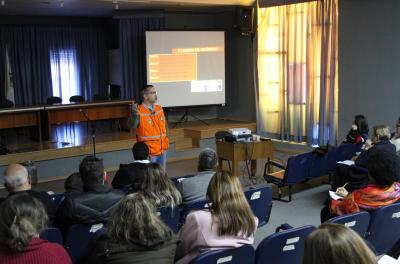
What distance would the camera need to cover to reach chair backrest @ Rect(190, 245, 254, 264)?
2581 mm

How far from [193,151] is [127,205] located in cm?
727

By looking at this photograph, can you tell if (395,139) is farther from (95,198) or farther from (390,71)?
(95,198)

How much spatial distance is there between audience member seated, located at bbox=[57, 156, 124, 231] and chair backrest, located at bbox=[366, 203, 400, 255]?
180 centimetres

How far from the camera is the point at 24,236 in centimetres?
224

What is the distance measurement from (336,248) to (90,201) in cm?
208

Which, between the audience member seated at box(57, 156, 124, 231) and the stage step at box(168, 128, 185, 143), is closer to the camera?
the audience member seated at box(57, 156, 124, 231)

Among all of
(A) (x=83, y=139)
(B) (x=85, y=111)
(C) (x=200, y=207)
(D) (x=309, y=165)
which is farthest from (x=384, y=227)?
(B) (x=85, y=111)

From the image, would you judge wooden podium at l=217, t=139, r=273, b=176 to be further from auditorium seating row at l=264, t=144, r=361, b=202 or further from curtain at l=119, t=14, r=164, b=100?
curtain at l=119, t=14, r=164, b=100

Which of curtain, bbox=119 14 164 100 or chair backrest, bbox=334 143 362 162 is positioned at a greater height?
curtain, bbox=119 14 164 100

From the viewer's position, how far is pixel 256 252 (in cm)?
292

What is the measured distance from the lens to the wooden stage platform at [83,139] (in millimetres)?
8023

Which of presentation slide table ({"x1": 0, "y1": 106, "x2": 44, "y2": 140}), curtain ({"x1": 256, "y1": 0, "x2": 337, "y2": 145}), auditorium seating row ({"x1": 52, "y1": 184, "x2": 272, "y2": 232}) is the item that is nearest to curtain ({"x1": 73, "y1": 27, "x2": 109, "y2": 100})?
presentation slide table ({"x1": 0, "y1": 106, "x2": 44, "y2": 140})

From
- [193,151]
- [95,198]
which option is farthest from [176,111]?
[95,198]

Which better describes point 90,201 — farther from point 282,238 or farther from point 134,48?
point 134,48
